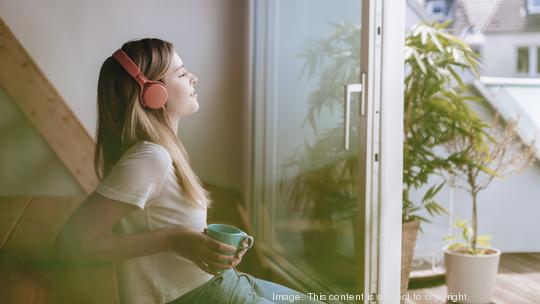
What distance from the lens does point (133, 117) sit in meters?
1.29

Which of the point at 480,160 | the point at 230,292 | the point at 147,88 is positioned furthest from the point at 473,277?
the point at 147,88

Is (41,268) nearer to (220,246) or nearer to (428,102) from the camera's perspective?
(220,246)

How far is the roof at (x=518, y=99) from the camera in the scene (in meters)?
3.36

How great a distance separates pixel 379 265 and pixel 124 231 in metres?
0.91

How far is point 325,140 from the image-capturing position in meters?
2.17

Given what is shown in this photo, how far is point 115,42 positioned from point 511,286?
2.38m

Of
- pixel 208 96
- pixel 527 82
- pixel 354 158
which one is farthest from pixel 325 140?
pixel 527 82

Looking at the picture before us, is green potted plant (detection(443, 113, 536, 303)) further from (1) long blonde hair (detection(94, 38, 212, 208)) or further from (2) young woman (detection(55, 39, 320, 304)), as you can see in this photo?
(1) long blonde hair (detection(94, 38, 212, 208))

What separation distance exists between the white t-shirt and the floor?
1.46m

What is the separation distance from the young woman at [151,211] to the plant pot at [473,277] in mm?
1577

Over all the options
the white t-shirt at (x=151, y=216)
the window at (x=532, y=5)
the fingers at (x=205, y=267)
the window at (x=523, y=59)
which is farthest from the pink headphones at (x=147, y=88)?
the window at (x=523, y=59)

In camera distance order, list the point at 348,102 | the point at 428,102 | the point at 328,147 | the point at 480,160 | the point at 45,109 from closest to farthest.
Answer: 1. the point at 45,109
2. the point at 348,102
3. the point at 328,147
4. the point at 428,102
5. the point at 480,160

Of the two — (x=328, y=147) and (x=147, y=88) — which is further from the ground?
(x=147, y=88)

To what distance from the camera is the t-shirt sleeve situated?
1.20 m
